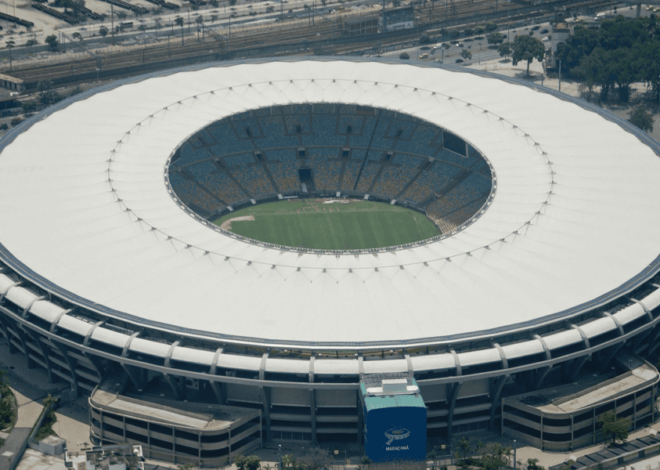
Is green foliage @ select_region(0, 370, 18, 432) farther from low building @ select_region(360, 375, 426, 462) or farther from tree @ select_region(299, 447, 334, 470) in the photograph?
low building @ select_region(360, 375, 426, 462)

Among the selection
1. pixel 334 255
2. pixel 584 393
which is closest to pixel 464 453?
pixel 584 393

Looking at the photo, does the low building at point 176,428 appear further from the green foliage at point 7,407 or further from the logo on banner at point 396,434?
the logo on banner at point 396,434

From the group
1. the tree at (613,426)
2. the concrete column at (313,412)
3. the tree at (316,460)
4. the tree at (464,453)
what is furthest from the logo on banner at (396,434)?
the tree at (613,426)

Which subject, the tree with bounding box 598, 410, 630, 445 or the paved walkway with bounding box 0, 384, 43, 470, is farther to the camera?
the tree with bounding box 598, 410, 630, 445

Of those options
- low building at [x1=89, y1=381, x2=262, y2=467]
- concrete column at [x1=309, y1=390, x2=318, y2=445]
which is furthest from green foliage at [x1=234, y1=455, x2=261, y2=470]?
concrete column at [x1=309, y1=390, x2=318, y2=445]

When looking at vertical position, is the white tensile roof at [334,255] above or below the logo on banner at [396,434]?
above

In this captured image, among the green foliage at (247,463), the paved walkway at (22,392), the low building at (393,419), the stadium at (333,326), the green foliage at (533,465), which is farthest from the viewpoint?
the paved walkway at (22,392)
